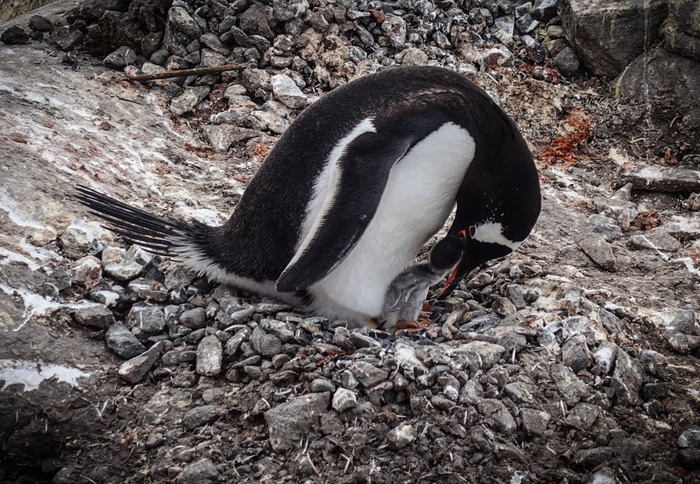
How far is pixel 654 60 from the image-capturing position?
11.9 ft

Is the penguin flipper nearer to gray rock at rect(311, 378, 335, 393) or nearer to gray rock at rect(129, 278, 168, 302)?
gray rock at rect(311, 378, 335, 393)

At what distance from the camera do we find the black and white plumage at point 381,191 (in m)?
2.03

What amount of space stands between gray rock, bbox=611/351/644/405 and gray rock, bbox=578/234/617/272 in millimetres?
845

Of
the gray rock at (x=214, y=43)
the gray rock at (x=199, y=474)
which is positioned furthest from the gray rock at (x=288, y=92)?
the gray rock at (x=199, y=474)

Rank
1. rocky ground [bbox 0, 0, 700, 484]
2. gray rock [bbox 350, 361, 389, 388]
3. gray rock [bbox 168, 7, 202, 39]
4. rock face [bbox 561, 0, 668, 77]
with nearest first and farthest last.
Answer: rocky ground [bbox 0, 0, 700, 484], gray rock [bbox 350, 361, 389, 388], gray rock [bbox 168, 7, 202, 39], rock face [bbox 561, 0, 668, 77]

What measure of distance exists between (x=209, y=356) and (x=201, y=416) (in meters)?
0.23

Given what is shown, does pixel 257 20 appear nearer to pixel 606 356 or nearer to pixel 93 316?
pixel 93 316

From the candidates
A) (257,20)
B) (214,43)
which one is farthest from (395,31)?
(214,43)

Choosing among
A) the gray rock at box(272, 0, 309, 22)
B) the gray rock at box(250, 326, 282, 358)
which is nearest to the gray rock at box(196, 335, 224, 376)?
the gray rock at box(250, 326, 282, 358)

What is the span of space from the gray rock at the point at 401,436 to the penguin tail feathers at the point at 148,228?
3.50 ft

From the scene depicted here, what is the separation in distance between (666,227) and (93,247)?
8.72ft

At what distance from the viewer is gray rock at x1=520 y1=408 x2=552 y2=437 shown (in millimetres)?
1592

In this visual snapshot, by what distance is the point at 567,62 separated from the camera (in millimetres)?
3889

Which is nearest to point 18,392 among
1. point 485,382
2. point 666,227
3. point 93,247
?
point 93,247
